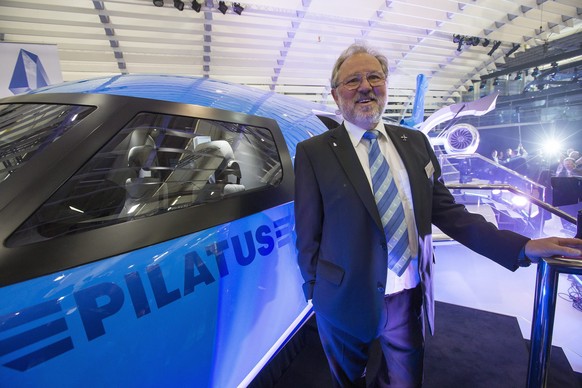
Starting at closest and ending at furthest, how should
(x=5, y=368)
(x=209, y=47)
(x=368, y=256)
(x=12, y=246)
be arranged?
(x=5, y=368), (x=12, y=246), (x=368, y=256), (x=209, y=47)

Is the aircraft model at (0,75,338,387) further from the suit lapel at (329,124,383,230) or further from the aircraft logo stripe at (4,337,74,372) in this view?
the suit lapel at (329,124,383,230)

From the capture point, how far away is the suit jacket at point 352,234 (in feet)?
3.84

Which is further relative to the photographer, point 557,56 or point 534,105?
point 534,105

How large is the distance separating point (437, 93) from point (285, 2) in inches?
560

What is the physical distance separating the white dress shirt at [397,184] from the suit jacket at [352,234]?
1.1 inches

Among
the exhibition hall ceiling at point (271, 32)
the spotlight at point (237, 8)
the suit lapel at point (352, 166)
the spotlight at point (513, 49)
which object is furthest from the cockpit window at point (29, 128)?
the spotlight at point (513, 49)

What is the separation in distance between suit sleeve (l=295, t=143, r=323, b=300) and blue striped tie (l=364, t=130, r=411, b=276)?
0.25 metres

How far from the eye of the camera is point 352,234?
1.16 metres

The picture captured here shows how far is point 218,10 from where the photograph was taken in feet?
31.8

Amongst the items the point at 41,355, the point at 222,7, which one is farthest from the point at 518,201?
the point at 222,7

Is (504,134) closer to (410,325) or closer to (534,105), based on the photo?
(534,105)

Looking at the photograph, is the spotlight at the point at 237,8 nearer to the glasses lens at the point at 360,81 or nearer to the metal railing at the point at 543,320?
the glasses lens at the point at 360,81

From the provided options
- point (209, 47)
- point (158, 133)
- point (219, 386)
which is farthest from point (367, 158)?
point (209, 47)

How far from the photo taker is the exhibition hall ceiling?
9023 mm
